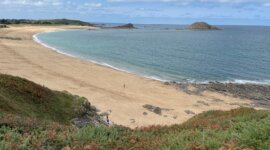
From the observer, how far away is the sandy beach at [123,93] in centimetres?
2598

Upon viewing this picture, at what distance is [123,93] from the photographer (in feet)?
108

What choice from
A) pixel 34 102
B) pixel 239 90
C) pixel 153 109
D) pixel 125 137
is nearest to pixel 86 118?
pixel 34 102

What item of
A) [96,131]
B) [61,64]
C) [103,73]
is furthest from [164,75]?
[96,131]

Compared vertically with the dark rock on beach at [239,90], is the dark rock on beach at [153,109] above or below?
above

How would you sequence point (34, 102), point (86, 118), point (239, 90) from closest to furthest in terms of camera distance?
point (34, 102) < point (86, 118) < point (239, 90)

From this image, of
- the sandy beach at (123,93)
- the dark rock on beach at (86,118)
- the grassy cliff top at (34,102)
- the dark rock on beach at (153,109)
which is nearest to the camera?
the grassy cliff top at (34,102)

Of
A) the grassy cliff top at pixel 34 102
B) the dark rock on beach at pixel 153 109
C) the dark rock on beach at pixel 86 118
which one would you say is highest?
the grassy cliff top at pixel 34 102

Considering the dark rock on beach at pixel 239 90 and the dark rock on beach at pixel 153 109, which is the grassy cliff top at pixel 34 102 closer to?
the dark rock on beach at pixel 153 109

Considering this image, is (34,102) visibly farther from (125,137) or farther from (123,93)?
(123,93)

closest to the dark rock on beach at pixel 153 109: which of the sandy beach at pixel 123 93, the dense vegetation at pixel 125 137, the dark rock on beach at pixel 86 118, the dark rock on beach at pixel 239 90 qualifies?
the sandy beach at pixel 123 93

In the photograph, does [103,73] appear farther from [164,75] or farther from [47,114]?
A: [47,114]

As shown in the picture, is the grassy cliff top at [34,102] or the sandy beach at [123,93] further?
the sandy beach at [123,93]

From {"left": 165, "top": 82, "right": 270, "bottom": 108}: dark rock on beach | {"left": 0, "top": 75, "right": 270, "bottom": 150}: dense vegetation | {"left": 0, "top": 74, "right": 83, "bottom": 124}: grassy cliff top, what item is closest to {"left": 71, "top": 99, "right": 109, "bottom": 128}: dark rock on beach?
{"left": 0, "top": 74, "right": 83, "bottom": 124}: grassy cliff top

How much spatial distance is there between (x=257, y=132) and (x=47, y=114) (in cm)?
1138
